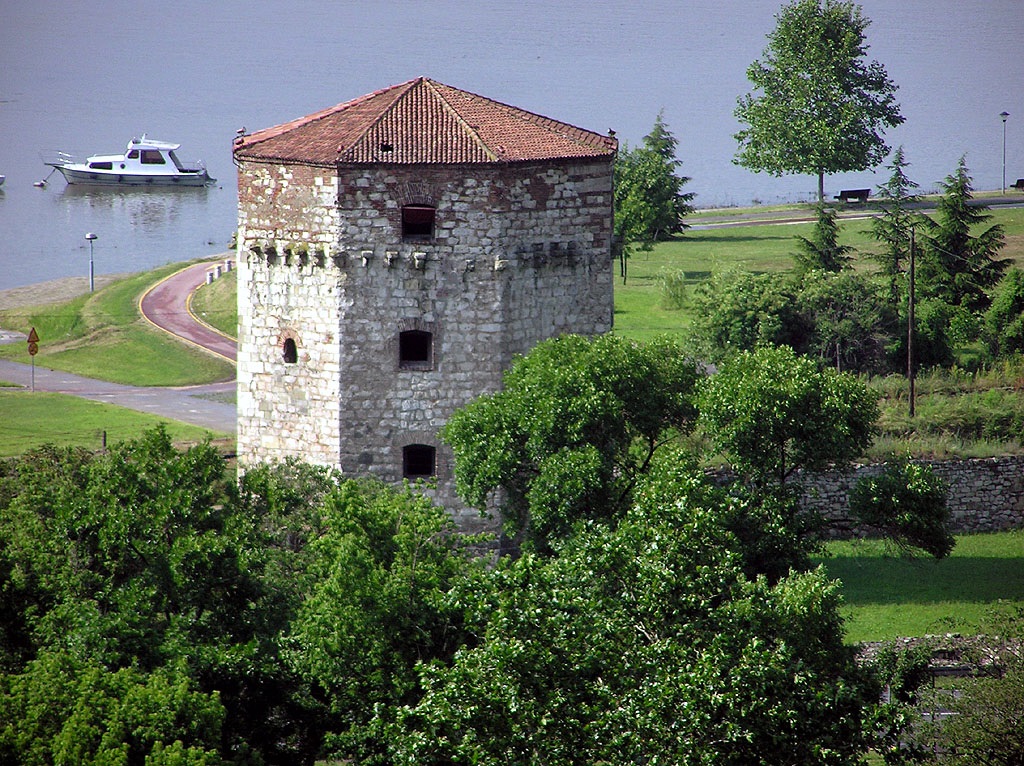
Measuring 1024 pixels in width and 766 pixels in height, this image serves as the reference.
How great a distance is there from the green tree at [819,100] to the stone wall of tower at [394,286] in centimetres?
5770

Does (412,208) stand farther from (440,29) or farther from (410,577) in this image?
(440,29)

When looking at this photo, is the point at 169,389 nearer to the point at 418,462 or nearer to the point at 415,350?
the point at 418,462

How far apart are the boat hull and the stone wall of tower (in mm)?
84174

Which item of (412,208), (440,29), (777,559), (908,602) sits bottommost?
(908,602)

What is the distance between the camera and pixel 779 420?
106 feet

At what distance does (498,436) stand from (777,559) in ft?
21.2

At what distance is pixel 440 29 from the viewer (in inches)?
7623

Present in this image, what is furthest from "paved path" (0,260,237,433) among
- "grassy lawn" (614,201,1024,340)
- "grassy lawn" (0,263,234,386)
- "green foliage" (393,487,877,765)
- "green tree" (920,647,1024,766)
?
"green tree" (920,647,1024,766)

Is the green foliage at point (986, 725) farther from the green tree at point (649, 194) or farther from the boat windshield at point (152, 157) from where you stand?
the boat windshield at point (152, 157)

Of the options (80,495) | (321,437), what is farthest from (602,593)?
(321,437)

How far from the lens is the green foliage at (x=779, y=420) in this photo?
3247cm

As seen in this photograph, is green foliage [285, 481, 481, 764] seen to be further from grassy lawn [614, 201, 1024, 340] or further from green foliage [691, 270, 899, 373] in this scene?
grassy lawn [614, 201, 1024, 340]

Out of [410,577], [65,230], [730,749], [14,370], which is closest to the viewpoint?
[730,749]

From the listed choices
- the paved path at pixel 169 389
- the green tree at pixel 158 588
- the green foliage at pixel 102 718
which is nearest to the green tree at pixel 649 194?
the paved path at pixel 169 389
